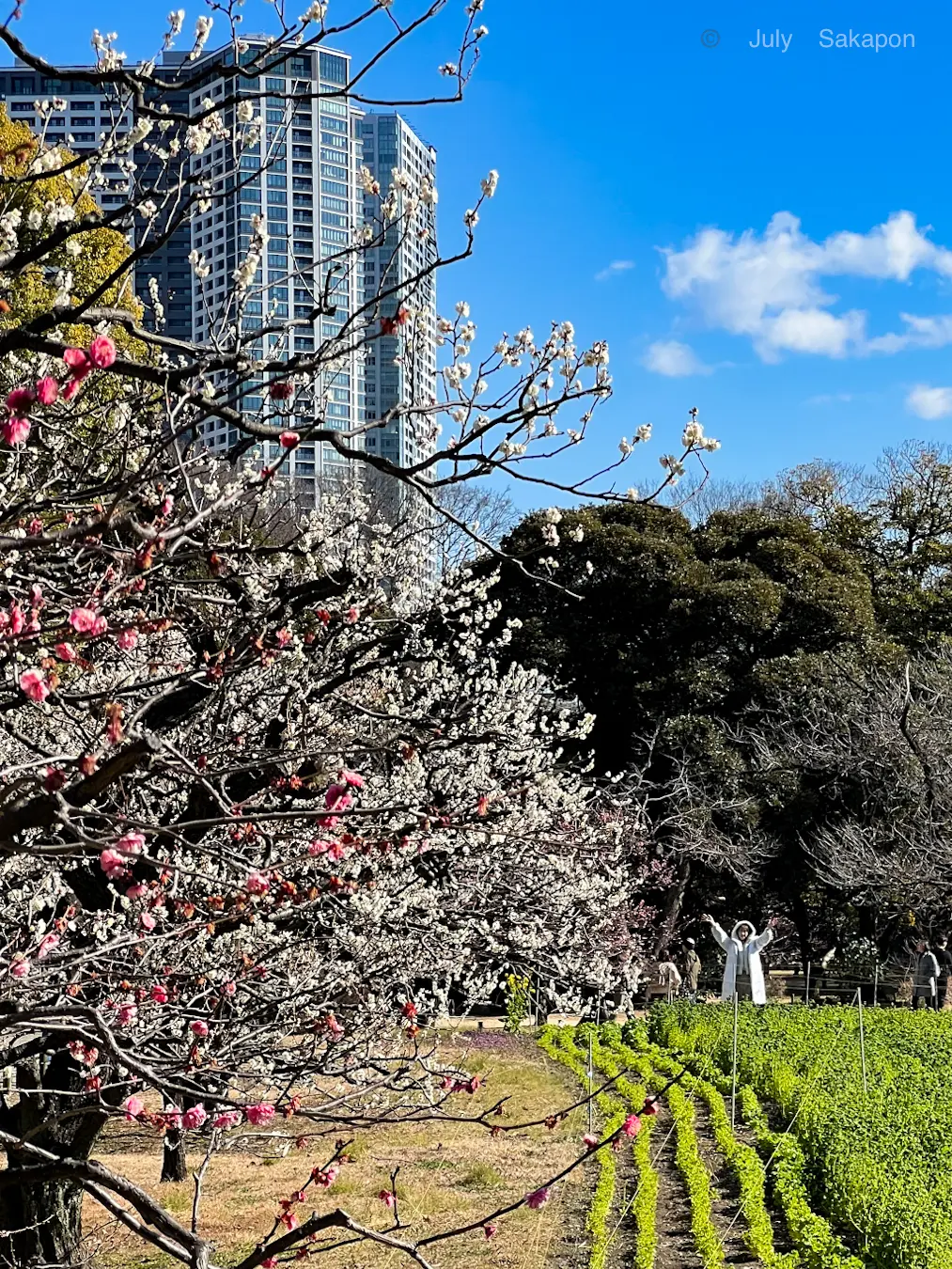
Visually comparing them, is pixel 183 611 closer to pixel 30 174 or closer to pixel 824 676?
pixel 30 174

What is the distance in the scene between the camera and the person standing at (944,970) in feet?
55.2

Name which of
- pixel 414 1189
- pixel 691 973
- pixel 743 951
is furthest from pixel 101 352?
pixel 691 973

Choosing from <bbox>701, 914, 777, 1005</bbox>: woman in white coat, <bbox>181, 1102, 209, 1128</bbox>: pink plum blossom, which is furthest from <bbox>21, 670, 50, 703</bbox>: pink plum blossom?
<bbox>701, 914, 777, 1005</bbox>: woman in white coat

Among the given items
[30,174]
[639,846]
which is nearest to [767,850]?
[639,846]

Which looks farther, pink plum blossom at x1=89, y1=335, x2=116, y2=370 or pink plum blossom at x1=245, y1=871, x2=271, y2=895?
pink plum blossom at x1=245, y1=871, x2=271, y2=895

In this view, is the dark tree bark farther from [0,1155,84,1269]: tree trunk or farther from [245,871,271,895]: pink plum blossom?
[245,871,271,895]: pink plum blossom

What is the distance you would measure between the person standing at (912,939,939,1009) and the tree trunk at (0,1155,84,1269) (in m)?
13.1

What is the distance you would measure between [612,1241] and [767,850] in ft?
33.4

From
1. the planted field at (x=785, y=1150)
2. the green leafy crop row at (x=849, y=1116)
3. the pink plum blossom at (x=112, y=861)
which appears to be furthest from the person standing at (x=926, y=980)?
the pink plum blossom at (x=112, y=861)

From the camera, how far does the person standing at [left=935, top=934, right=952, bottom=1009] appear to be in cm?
1681

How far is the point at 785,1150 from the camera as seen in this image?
31.2ft

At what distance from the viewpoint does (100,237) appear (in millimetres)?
9883

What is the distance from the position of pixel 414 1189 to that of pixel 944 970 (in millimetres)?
10771

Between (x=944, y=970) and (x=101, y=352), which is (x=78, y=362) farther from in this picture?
(x=944, y=970)
